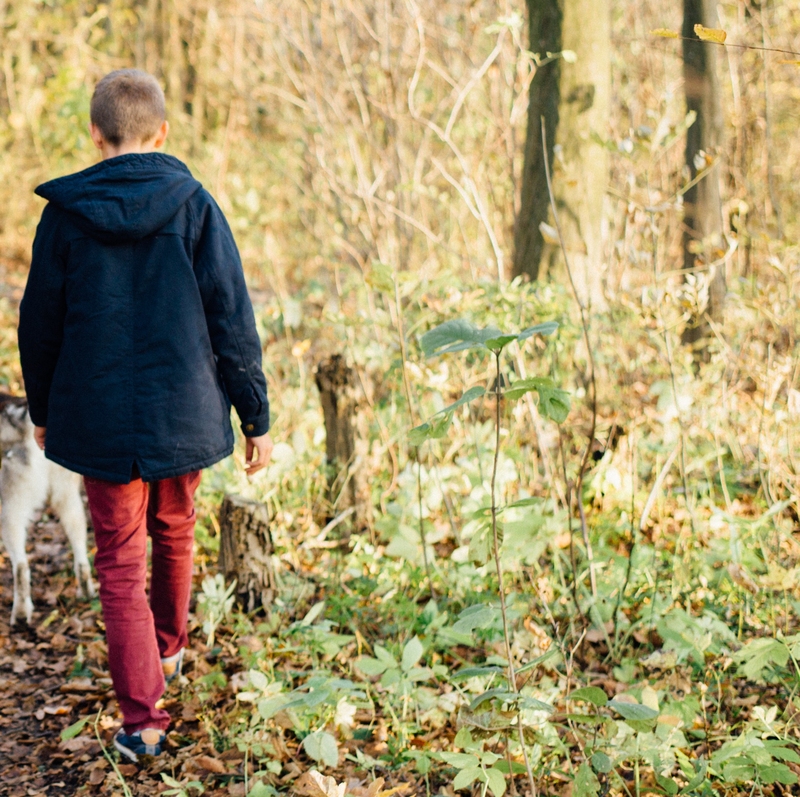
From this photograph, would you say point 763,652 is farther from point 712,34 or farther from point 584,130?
point 584,130

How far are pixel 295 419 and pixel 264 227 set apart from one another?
5.34 meters

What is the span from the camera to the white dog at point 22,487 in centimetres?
361

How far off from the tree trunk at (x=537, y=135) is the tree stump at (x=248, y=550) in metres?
2.23

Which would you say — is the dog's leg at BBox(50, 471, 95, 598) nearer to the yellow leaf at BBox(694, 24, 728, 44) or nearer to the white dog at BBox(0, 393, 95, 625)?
the white dog at BBox(0, 393, 95, 625)

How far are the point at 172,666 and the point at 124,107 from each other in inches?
75.4

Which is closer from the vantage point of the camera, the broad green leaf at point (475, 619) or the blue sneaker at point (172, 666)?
the broad green leaf at point (475, 619)

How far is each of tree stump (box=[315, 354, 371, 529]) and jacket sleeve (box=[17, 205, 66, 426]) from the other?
151 cm

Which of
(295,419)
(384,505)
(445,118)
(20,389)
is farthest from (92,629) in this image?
(445,118)

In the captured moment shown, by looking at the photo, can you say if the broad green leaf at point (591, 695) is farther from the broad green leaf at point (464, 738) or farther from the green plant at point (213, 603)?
the green plant at point (213, 603)

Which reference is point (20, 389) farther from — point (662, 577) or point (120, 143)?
point (662, 577)

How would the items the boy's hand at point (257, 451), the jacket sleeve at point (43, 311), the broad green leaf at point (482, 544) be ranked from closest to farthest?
the broad green leaf at point (482, 544), the jacket sleeve at point (43, 311), the boy's hand at point (257, 451)

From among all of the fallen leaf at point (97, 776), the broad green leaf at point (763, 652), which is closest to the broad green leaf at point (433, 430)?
the broad green leaf at point (763, 652)

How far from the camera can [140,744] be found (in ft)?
8.84

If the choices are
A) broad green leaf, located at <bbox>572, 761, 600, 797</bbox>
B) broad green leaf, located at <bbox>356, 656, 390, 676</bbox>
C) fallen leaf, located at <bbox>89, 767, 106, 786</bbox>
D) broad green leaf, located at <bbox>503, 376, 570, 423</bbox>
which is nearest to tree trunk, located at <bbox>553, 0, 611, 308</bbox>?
broad green leaf, located at <bbox>356, 656, 390, 676</bbox>
